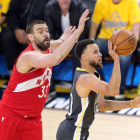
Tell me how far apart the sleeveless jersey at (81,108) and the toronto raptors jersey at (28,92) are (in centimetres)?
49

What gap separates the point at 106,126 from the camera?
5.80 metres

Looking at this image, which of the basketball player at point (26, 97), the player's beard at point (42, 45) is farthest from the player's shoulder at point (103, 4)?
the player's beard at point (42, 45)

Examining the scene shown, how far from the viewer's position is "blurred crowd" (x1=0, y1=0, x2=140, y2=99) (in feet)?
22.6

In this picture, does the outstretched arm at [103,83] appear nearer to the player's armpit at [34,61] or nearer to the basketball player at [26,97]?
the player's armpit at [34,61]

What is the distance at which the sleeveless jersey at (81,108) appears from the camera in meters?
3.76

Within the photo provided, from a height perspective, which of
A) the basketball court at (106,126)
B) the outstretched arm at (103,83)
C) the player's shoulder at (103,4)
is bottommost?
the basketball court at (106,126)

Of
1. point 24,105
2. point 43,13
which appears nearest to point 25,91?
point 24,105

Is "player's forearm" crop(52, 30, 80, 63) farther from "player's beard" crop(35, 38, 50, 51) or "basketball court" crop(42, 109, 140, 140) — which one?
"basketball court" crop(42, 109, 140, 140)

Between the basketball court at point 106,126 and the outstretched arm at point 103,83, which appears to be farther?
the basketball court at point 106,126

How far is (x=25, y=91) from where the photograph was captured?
4141mm

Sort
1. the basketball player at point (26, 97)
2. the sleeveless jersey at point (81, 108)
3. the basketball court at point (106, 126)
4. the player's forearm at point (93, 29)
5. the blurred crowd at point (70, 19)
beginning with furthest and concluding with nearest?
the player's forearm at point (93, 29) → the blurred crowd at point (70, 19) → the basketball court at point (106, 126) → the basketball player at point (26, 97) → the sleeveless jersey at point (81, 108)

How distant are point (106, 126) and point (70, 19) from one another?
2.25 meters

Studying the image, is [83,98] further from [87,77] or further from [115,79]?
[115,79]

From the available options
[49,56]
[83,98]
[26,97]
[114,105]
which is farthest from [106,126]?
[49,56]
